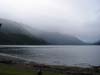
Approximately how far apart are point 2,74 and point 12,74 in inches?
58.3

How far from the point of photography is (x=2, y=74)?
95.8ft

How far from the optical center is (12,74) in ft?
98.2
